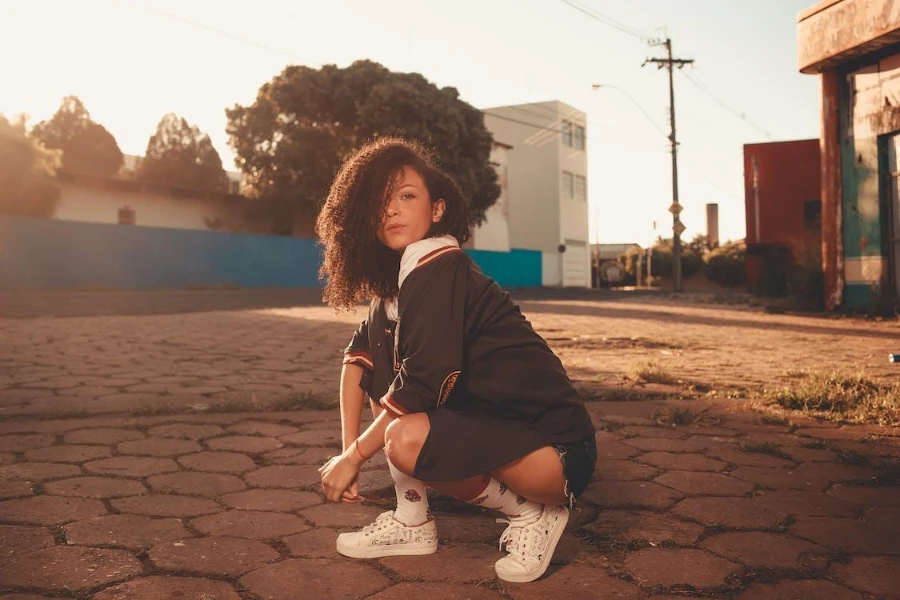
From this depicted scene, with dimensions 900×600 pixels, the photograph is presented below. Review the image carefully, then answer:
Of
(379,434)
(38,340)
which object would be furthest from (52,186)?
(379,434)

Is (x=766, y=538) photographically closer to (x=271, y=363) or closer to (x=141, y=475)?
(x=141, y=475)

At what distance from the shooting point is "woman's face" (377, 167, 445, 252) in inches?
74.2

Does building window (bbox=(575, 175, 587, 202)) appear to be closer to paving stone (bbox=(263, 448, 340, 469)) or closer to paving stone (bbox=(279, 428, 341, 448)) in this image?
paving stone (bbox=(279, 428, 341, 448))

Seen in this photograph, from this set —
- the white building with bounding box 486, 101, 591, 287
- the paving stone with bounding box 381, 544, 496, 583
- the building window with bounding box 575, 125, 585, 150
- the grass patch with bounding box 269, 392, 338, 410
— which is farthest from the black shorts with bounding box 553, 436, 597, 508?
the building window with bounding box 575, 125, 585, 150

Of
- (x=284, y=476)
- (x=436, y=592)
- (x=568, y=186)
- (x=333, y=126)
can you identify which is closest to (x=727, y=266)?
(x=568, y=186)

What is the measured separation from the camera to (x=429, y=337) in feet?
5.32

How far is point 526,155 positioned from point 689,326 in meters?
31.5

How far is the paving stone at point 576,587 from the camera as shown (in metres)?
1.64

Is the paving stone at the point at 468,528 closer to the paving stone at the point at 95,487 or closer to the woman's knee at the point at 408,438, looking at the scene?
the woman's knee at the point at 408,438

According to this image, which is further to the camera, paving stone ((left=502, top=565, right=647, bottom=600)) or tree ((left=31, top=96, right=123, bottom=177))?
tree ((left=31, top=96, right=123, bottom=177))

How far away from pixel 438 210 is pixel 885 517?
1.51m

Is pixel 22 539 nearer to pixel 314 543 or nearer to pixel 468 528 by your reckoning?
pixel 314 543

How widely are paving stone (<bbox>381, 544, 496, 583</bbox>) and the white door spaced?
124 ft

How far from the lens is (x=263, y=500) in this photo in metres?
2.32
